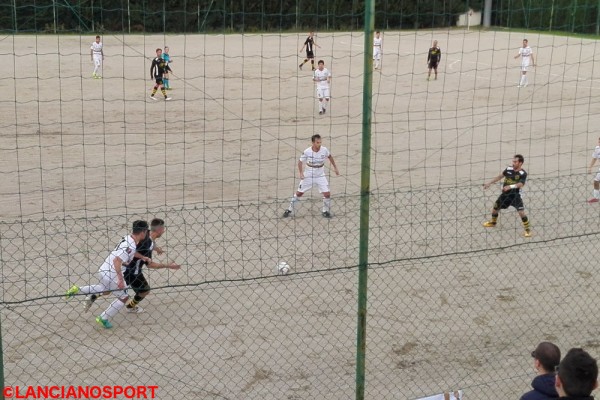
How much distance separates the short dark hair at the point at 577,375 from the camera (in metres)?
4.70

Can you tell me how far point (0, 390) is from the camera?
20.4 feet

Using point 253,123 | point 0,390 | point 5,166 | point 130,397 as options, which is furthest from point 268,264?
point 253,123

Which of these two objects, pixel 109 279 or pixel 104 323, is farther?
pixel 109 279

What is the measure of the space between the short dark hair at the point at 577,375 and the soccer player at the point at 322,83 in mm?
20241

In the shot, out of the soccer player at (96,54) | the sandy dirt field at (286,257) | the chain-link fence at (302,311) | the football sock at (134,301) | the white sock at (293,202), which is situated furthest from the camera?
the soccer player at (96,54)

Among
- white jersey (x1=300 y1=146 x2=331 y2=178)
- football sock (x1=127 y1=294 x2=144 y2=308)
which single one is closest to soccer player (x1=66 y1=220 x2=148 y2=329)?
football sock (x1=127 y1=294 x2=144 y2=308)

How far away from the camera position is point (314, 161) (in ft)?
48.4

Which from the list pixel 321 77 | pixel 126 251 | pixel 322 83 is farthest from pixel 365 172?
pixel 322 83

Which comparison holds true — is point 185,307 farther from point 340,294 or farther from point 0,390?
point 0,390

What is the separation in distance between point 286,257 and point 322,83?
13.4 m

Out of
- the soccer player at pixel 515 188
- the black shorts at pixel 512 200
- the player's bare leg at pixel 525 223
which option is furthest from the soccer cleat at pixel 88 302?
the player's bare leg at pixel 525 223

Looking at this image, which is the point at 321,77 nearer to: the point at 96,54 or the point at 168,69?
the point at 168,69

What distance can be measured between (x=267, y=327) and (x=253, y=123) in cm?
1418

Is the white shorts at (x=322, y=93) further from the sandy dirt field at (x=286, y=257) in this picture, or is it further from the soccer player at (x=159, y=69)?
the soccer player at (x=159, y=69)
